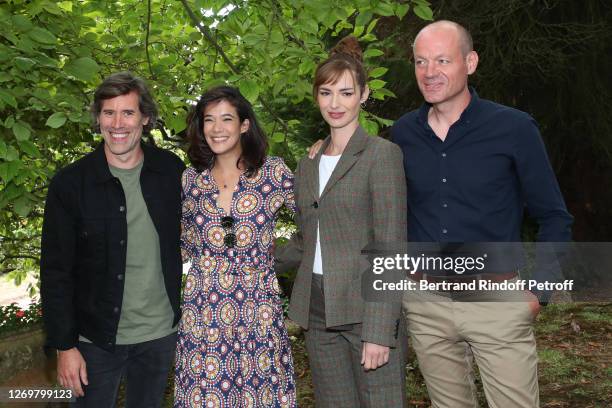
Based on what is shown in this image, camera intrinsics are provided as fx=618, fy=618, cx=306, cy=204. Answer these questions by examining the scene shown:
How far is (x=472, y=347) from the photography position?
130 inches

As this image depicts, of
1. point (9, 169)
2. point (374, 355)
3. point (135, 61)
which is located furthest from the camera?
point (135, 61)

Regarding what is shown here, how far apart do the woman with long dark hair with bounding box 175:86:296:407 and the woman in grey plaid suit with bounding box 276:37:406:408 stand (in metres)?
0.20

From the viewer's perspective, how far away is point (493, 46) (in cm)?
956

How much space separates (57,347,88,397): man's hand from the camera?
3156 millimetres

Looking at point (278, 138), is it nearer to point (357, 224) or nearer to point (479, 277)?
point (357, 224)

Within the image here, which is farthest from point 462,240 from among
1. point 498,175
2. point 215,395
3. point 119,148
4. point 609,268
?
point 609,268

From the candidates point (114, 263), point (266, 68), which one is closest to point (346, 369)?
point (114, 263)

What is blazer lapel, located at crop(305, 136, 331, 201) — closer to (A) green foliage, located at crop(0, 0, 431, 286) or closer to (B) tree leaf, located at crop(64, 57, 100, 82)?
(A) green foliage, located at crop(0, 0, 431, 286)

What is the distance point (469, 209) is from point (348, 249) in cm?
68

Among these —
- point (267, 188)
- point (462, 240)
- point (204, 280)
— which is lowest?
point (204, 280)

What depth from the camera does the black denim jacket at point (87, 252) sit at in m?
3.16

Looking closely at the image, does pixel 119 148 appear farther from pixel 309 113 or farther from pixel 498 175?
pixel 309 113

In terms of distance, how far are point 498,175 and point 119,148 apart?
79.2 inches

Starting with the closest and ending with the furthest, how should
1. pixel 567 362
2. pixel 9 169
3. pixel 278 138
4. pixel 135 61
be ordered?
pixel 9 169
pixel 278 138
pixel 135 61
pixel 567 362
